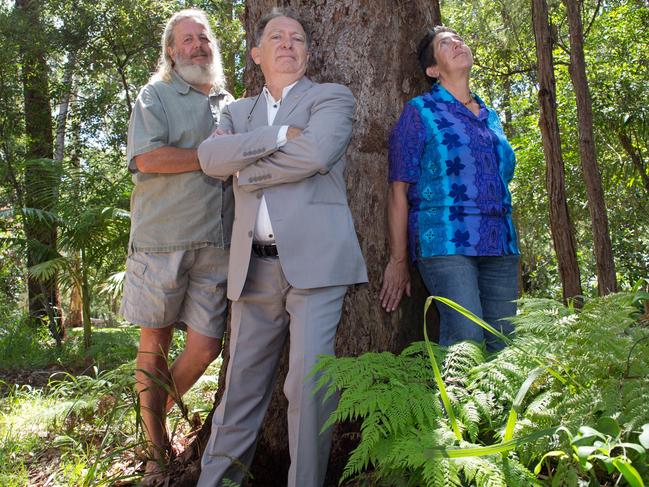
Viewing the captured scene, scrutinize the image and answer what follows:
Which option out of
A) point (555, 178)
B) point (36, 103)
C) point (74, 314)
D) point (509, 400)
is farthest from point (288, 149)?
point (74, 314)

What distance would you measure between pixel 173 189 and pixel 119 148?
12.1 metres

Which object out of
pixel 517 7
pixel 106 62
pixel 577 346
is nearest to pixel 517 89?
pixel 517 7

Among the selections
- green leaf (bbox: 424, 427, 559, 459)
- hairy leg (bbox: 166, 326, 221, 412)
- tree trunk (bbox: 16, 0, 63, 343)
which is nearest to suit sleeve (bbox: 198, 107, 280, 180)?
hairy leg (bbox: 166, 326, 221, 412)

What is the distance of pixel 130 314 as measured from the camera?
3859mm

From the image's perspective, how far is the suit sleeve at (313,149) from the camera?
2.95 m

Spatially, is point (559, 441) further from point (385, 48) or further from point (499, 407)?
point (385, 48)

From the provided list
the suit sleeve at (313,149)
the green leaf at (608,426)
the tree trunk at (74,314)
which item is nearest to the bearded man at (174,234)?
the suit sleeve at (313,149)

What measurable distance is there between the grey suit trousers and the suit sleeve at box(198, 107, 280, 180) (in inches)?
17.9

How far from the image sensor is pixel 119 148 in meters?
15.1

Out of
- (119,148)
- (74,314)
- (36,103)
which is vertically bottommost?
(74,314)

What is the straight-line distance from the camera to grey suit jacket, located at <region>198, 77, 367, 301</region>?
117 inches

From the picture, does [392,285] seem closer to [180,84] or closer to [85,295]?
[180,84]

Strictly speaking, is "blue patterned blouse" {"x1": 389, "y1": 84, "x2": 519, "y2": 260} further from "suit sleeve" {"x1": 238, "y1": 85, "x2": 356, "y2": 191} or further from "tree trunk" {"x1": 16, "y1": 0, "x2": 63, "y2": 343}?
"tree trunk" {"x1": 16, "y1": 0, "x2": 63, "y2": 343}

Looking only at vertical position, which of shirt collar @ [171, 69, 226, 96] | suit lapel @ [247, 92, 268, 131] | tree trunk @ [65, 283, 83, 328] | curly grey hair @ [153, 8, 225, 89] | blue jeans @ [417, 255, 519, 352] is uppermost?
curly grey hair @ [153, 8, 225, 89]
